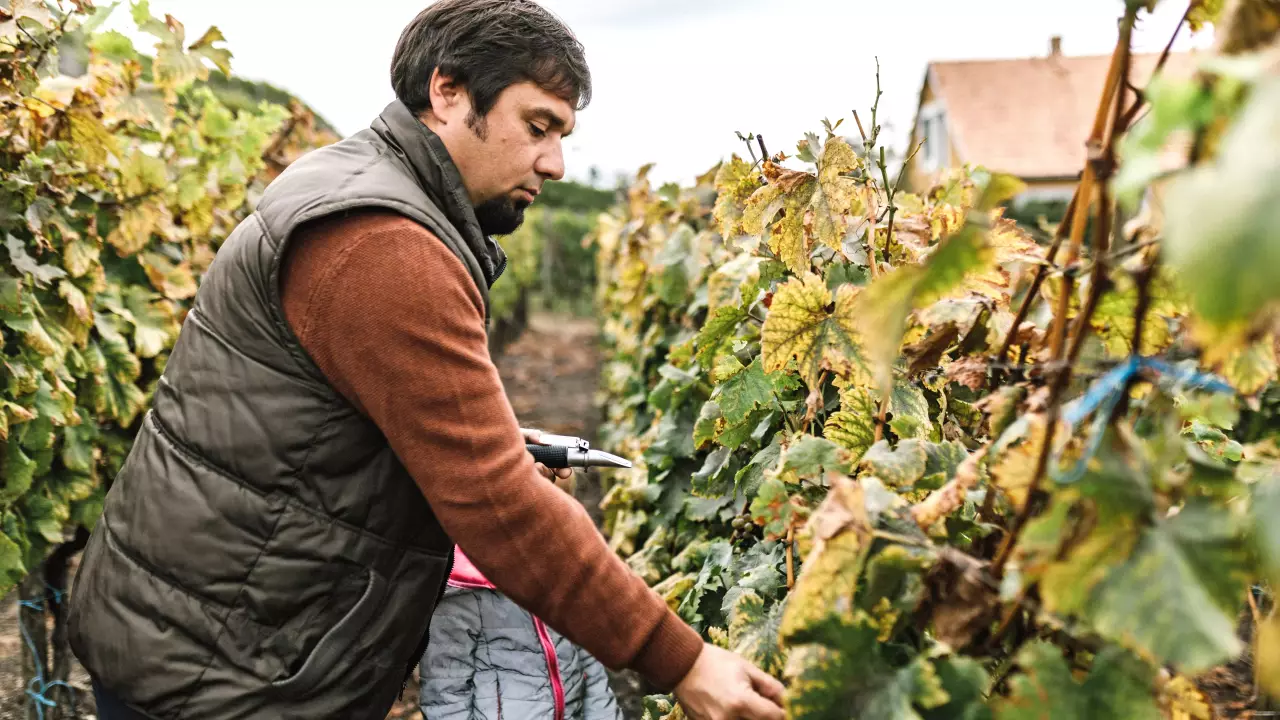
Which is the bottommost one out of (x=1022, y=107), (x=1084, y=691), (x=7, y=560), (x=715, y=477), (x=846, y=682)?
(x=7, y=560)

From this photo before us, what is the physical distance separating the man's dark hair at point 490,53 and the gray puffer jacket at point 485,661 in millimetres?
1440

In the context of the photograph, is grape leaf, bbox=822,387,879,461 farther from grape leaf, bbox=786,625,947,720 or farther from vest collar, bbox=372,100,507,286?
vest collar, bbox=372,100,507,286

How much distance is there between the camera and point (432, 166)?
1754mm

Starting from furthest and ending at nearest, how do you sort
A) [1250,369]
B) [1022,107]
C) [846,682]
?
[1022,107] < [846,682] < [1250,369]

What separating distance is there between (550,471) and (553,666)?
0.77 m

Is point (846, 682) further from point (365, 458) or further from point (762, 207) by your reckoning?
point (762, 207)

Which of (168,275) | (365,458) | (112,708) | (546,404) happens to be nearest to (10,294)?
(168,275)

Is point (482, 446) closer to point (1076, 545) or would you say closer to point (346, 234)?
point (346, 234)

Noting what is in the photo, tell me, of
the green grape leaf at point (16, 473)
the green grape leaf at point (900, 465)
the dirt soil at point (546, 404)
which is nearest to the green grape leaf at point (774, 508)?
the green grape leaf at point (900, 465)

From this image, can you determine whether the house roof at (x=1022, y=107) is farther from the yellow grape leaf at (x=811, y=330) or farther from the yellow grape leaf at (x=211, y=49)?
the yellow grape leaf at (x=811, y=330)

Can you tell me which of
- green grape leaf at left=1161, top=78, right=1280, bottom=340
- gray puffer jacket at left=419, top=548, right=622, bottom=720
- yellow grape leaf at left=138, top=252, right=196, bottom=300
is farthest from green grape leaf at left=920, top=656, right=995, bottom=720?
yellow grape leaf at left=138, top=252, right=196, bottom=300

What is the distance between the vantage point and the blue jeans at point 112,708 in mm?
1744

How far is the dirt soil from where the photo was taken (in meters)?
4.27

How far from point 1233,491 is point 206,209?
182 inches
